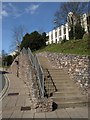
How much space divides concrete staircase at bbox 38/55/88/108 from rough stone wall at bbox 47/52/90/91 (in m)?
0.37

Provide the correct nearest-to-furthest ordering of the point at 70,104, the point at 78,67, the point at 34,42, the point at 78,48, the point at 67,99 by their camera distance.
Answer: the point at 70,104
the point at 67,99
the point at 78,67
the point at 78,48
the point at 34,42

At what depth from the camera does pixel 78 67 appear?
14.3 m

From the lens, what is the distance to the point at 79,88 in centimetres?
1365

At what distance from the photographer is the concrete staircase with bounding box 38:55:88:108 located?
11.7 meters

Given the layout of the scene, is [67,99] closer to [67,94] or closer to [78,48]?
[67,94]

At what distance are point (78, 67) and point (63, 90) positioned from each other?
1.84 m

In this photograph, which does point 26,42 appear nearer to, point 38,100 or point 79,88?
point 79,88

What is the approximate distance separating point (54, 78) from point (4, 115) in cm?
552

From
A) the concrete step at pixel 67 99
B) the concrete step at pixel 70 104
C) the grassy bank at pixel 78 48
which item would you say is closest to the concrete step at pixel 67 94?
the concrete step at pixel 67 99

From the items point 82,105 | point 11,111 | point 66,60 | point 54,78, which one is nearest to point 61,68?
point 66,60

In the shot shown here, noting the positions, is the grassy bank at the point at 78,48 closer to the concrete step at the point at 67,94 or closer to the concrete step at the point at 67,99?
the concrete step at the point at 67,94

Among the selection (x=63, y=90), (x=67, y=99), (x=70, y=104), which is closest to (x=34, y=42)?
(x=63, y=90)

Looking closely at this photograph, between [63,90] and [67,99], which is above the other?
[63,90]

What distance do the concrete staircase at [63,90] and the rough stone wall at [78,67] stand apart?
0.37 metres
